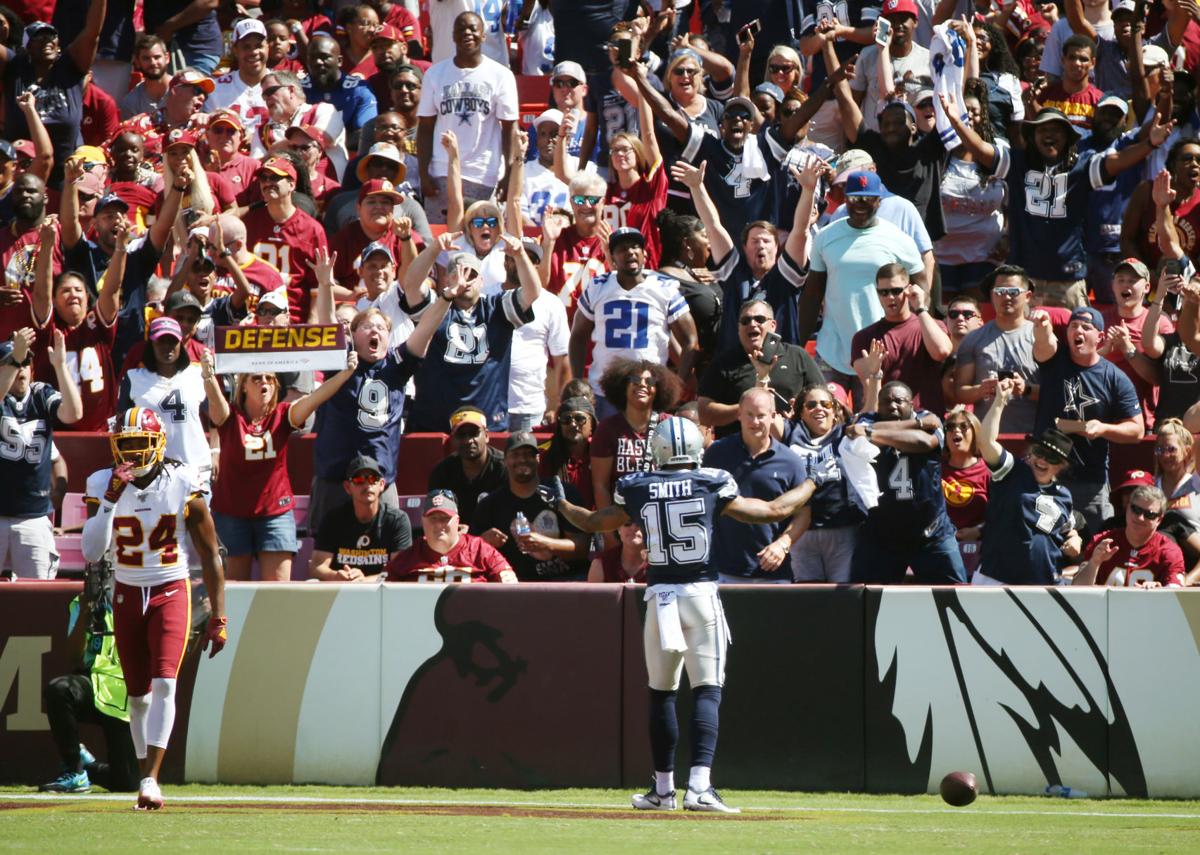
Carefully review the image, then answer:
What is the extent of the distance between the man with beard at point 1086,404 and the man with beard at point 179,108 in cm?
817

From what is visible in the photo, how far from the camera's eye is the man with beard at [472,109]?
15539mm

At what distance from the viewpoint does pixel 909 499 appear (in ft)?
34.8

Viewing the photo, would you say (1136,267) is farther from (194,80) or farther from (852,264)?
(194,80)

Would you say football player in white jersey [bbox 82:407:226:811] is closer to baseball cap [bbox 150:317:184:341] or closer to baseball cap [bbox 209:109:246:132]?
baseball cap [bbox 150:317:184:341]

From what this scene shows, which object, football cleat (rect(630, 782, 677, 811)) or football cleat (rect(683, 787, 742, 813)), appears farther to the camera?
football cleat (rect(630, 782, 677, 811))

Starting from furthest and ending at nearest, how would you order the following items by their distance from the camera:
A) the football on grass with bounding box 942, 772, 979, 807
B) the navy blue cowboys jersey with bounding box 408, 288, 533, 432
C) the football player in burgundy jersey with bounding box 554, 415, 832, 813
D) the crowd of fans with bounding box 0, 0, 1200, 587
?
1. the navy blue cowboys jersey with bounding box 408, 288, 533, 432
2. the crowd of fans with bounding box 0, 0, 1200, 587
3. the football player in burgundy jersey with bounding box 554, 415, 832, 813
4. the football on grass with bounding box 942, 772, 979, 807

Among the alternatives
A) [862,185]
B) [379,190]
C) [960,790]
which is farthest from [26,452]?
[960,790]

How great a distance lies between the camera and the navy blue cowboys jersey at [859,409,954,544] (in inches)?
418

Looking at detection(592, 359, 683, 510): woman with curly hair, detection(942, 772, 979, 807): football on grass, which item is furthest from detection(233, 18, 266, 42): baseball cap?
detection(942, 772, 979, 807): football on grass

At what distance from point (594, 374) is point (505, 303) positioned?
0.87 m

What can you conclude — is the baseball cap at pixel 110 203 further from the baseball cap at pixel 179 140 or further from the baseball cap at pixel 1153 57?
the baseball cap at pixel 1153 57

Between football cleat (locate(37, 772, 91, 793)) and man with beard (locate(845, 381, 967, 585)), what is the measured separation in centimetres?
475

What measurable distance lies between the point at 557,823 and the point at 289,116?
366 inches

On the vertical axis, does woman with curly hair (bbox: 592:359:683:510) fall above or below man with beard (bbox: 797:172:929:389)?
below
